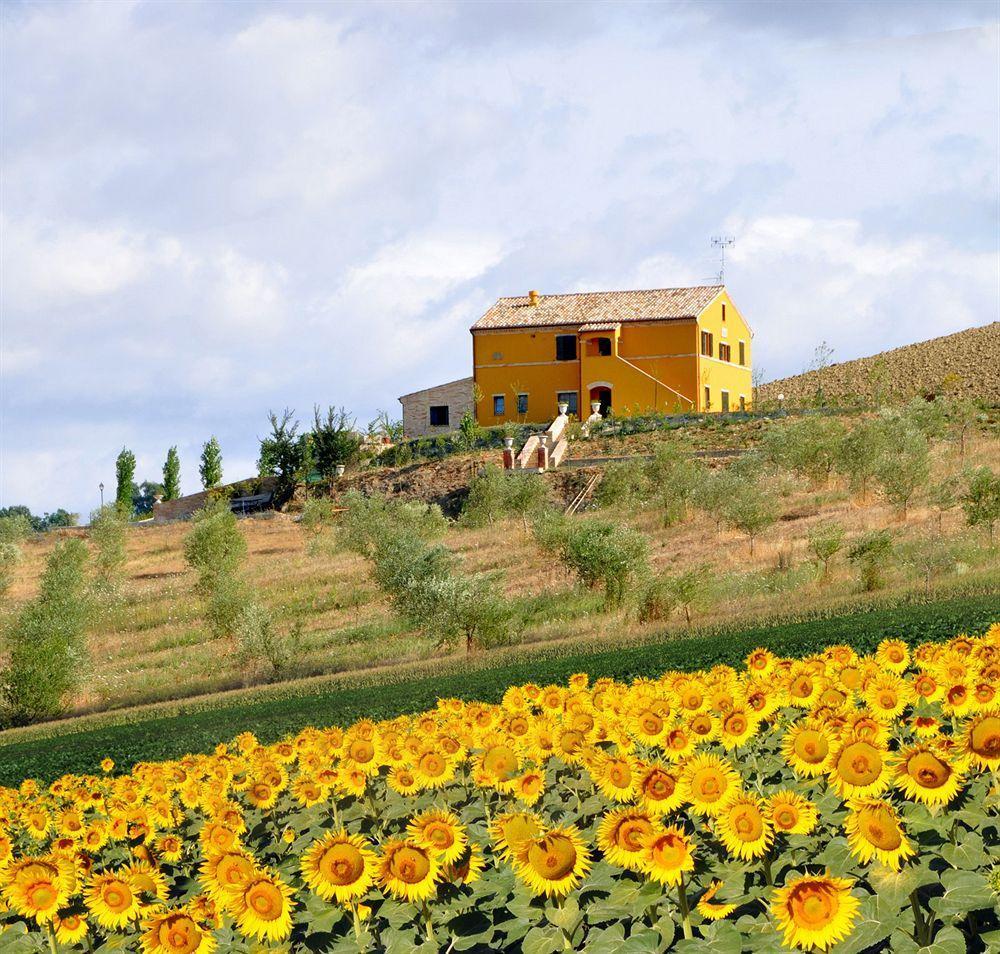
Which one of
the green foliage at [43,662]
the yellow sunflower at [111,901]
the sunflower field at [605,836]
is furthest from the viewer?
the green foliage at [43,662]

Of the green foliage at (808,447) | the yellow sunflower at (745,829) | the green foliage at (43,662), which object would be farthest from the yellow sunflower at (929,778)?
the green foliage at (808,447)

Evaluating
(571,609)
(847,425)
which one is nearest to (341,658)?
(571,609)

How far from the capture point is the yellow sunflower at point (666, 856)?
182 inches

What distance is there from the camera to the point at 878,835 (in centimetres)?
452

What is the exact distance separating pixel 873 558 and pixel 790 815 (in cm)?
2687

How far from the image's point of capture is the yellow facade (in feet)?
220

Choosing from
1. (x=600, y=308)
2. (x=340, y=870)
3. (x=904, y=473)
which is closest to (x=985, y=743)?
(x=340, y=870)

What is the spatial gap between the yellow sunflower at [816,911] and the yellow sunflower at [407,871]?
1.42 m

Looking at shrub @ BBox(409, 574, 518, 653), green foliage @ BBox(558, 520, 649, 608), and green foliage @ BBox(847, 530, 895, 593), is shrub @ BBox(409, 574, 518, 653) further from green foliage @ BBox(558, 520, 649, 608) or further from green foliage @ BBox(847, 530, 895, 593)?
green foliage @ BBox(847, 530, 895, 593)

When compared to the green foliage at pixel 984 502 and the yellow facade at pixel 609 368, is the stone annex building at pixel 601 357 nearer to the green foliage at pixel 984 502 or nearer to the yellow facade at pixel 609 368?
the yellow facade at pixel 609 368

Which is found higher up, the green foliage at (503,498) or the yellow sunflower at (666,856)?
the green foliage at (503,498)

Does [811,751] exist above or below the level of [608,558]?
below

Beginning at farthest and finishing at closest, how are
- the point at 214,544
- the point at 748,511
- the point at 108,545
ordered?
1. the point at 108,545
2. the point at 214,544
3. the point at 748,511

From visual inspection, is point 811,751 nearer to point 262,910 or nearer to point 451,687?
point 262,910
